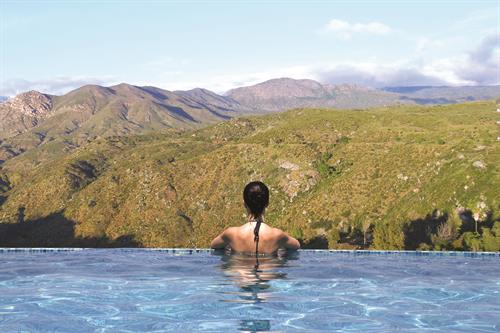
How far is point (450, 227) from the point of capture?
64062 mm

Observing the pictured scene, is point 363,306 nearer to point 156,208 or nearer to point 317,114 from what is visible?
point 156,208

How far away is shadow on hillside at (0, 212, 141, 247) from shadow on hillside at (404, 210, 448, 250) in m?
45.2

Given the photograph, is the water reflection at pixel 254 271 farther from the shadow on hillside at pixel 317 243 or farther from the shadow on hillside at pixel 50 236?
the shadow on hillside at pixel 50 236

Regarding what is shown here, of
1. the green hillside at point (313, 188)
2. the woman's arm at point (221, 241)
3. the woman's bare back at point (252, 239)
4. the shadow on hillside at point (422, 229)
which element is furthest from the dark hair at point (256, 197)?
the shadow on hillside at point (422, 229)

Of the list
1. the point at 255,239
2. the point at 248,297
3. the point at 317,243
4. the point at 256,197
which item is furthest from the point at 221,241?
the point at 317,243

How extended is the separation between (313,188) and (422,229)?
28037 millimetres

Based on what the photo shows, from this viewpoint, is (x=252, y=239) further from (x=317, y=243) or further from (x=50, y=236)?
(x=50, y=236)

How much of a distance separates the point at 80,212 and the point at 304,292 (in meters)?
107

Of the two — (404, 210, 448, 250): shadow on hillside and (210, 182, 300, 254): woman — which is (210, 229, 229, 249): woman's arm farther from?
(404, 210, 448, 250): shadow on hillside

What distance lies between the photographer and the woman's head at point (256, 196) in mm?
11594

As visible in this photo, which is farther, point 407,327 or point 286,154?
point 286,154

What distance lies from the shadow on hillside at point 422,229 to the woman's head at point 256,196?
60.0m

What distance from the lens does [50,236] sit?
10562 cm

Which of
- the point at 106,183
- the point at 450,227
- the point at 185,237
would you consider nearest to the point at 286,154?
the point at 185,237
